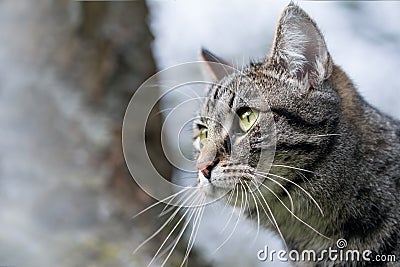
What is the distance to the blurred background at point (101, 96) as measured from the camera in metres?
2.01

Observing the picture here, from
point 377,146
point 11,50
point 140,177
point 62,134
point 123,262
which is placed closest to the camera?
point 377,146

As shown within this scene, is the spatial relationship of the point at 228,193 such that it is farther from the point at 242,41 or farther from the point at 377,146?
the point at 242,41

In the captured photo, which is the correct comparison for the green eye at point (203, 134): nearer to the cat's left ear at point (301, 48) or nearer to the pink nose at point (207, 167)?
the pink nose at point (207, 167)

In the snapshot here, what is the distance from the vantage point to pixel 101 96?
2613mm

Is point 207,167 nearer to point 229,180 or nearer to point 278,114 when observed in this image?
point 229,180

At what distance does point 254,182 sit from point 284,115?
17 cm

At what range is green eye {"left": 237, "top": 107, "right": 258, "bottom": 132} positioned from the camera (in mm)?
1478

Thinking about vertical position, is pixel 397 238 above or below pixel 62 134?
below

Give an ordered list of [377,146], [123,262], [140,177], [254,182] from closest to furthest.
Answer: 1. [254,182]
2. [377,146]
3. [123,262]
4. [140,177]

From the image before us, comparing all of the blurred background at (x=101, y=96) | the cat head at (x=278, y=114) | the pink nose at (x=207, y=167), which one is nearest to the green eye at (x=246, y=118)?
the cat head at (x=278, y=114)

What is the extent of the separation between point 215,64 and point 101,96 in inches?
37.6

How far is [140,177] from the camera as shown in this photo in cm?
233

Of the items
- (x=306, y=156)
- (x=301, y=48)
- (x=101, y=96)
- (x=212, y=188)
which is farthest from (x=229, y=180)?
(x=101, y=96)

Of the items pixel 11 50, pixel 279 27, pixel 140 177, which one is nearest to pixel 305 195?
pixel 279 27
